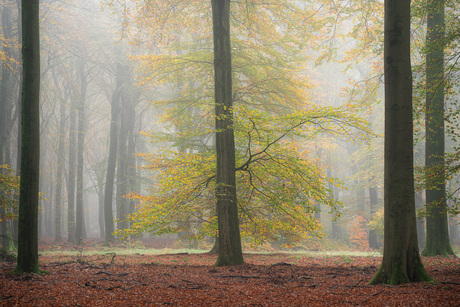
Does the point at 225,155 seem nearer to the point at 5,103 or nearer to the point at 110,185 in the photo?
the point at 5,103

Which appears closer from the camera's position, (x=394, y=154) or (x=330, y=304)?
(x=330, y=304)

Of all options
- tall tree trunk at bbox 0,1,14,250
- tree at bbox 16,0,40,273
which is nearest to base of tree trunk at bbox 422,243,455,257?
tree at bbox 16,0,40,273

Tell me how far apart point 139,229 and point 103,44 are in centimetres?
1533

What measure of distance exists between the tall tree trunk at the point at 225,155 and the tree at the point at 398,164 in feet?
12.0

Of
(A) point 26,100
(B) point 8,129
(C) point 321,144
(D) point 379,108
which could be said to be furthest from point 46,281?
(D) point 379,108

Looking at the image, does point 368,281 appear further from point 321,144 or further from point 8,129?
point 321,144

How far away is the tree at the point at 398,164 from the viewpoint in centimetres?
481

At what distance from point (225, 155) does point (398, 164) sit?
14.0ft

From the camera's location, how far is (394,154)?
4.97m

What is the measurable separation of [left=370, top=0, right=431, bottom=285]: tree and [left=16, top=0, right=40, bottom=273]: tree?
6.13 meters

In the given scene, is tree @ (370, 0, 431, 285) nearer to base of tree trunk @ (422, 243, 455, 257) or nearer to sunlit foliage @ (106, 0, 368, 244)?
sunlit foliage @ (106, 0, 368, 244)

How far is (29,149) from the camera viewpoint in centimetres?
565

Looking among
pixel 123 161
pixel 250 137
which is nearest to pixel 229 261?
pixel 250 137

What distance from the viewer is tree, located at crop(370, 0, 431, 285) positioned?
4812 mm
